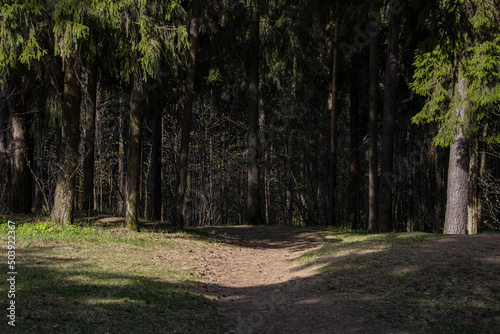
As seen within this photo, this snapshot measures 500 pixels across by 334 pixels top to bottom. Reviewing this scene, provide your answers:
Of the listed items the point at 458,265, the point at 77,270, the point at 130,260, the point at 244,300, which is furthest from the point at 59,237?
the point at 458,265

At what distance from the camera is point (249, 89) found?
811 inches

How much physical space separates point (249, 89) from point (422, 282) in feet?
48.5

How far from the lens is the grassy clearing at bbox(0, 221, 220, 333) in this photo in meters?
5.14

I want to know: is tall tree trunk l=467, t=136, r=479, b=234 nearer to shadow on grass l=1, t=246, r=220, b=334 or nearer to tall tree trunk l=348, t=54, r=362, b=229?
tall tree trunk l=348, t=54, r=362, b=229

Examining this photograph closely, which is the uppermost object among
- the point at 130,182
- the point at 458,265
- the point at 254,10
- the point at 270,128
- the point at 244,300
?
the point at 254,10

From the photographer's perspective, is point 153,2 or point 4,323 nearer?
point 4,323

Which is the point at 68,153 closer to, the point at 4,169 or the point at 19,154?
the point at 19,154

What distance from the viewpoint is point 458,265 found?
7.91 meters

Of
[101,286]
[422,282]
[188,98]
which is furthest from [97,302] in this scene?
[188,98]

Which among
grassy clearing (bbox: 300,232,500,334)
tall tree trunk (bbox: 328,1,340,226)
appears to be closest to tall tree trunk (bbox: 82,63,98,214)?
grassy clearing (bbox: 300,232,500,334)

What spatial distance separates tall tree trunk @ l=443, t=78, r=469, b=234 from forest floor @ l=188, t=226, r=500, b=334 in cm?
238

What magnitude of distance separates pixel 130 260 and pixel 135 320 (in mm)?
3653

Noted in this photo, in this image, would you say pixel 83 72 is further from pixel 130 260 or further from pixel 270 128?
pixel 270 128

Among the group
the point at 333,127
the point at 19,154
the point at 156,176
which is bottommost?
the point at 156,176
